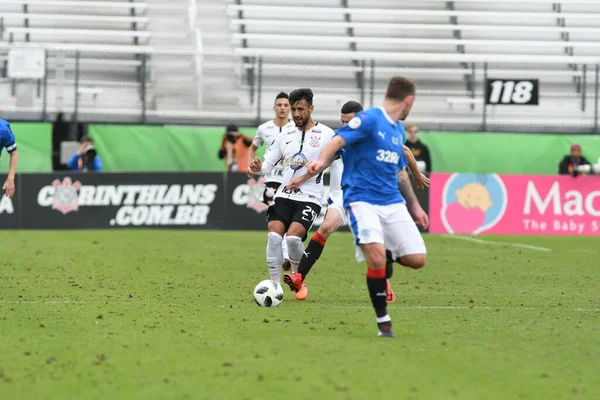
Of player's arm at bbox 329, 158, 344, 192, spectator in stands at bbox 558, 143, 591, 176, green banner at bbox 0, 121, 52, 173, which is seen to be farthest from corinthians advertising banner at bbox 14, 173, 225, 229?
player's arm at bbox 329, 158, 344, 192

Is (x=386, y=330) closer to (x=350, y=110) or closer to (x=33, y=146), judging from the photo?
(x=350, y=110)

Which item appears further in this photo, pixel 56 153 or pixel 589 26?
pixel 589 26

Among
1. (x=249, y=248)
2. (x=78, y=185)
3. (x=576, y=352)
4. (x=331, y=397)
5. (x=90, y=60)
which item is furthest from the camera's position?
(x=90, y=60)

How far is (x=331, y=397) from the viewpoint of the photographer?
19.0 ft

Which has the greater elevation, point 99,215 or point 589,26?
point 589,26

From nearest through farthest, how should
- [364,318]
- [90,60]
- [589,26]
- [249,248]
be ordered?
[364,318], [249,248], [90,60], [589,26]

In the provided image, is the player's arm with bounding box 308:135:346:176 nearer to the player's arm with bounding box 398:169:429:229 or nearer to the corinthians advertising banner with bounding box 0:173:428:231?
the player's arm with bounding box 398:169:429:229

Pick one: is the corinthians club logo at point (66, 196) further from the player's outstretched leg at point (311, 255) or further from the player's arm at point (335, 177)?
the player's outstretched leg at point (311, 255)

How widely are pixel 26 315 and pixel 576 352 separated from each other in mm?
4474

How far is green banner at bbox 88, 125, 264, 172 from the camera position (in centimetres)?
2397

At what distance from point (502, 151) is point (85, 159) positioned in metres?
8.87

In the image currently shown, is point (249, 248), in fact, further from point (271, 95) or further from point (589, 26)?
point (589, 26)

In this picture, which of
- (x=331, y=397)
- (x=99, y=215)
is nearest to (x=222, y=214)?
(x=99, y=215)

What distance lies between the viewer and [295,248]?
11.2 m
